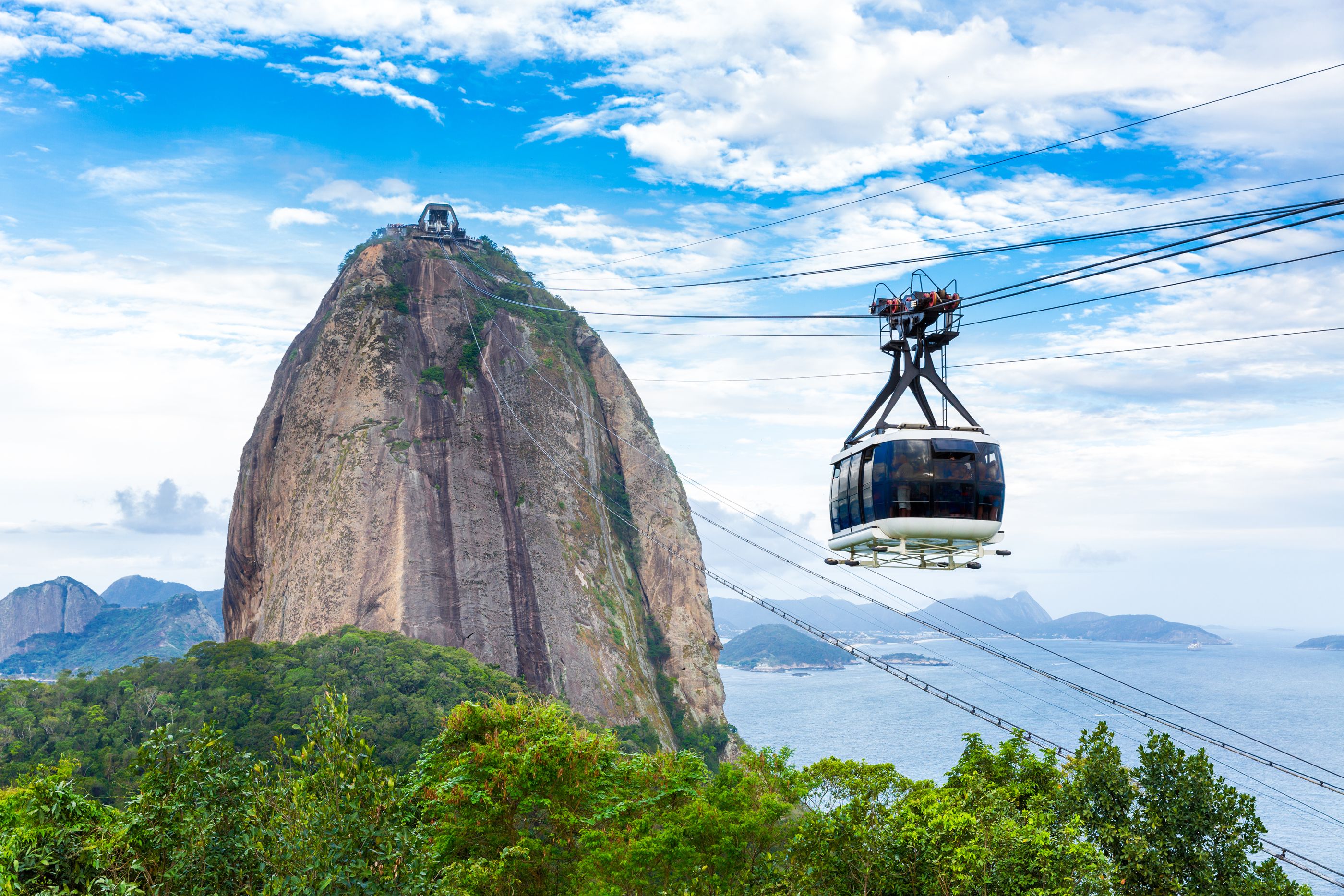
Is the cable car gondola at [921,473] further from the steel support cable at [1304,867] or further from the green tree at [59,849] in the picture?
the green tree at [59,849]

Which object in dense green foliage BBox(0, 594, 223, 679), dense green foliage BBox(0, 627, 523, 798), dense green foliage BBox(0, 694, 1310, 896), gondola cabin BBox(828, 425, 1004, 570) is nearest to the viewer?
dense green foliage BBox(0, 694, 1310, 896)

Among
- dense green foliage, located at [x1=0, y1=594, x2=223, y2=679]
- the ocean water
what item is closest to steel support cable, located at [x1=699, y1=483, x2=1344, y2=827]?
the ocean water

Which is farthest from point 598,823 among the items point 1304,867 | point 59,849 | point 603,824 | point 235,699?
point 235,699

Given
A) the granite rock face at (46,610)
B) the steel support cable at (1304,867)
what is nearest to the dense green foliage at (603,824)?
the steel support cable at (1304,867)

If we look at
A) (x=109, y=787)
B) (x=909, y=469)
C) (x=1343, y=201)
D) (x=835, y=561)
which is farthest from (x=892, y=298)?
(x=109, y=787)

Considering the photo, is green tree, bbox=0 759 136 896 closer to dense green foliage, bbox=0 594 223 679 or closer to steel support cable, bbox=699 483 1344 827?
steel support cable, bbox=699 483 1344 827
